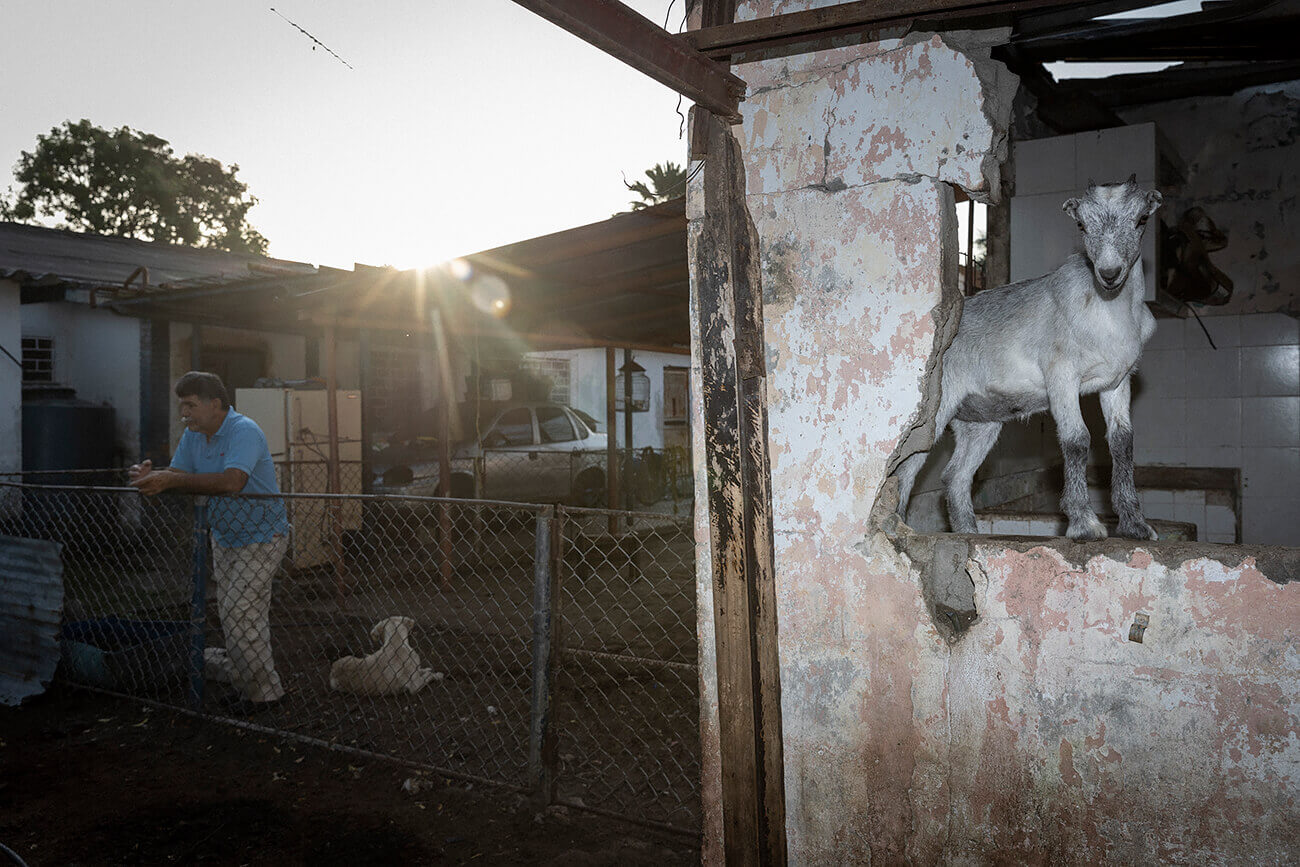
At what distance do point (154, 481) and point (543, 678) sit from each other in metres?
2.51

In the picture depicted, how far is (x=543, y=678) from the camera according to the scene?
3414 millimetres

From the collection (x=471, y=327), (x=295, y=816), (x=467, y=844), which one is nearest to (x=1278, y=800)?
(x=467, y=844)

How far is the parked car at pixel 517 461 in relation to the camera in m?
10.4

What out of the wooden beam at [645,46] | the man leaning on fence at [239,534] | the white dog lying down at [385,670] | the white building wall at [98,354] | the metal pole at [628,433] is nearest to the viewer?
the wooden beam at [645,46]

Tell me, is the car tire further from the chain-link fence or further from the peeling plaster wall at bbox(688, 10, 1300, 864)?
the peeling plaster wall at bbox(688, 10, 1300, 864)

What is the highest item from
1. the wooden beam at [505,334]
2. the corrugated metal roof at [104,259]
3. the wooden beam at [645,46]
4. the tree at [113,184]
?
the tree at [113,184]

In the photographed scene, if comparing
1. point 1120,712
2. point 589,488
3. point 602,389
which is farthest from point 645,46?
point 602,389

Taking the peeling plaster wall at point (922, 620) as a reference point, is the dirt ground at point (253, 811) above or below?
Answer: below

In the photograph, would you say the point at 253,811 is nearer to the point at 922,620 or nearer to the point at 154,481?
the point at 154,481

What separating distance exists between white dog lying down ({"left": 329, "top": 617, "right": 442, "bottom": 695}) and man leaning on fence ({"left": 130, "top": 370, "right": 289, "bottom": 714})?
36 cm

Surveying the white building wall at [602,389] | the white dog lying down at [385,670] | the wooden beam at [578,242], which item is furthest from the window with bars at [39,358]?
the white dog lying down at [385,670]

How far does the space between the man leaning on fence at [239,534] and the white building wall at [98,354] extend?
838 centimetres

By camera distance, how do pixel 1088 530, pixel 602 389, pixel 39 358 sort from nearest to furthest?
pixel 1088 530 < pixel 39 358 < pixel 602 389

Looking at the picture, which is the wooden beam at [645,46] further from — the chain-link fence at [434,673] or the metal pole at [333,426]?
the metal pole at [333,426]
